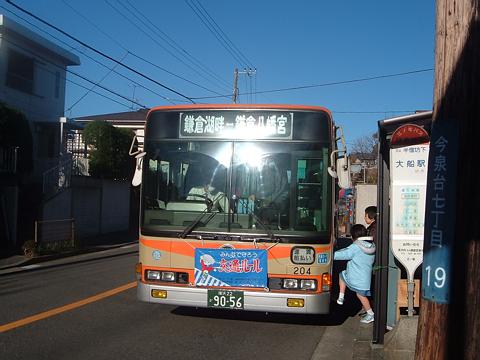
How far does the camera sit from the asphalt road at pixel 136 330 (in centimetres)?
598

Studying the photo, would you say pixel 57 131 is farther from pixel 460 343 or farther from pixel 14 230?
pixel 460 343

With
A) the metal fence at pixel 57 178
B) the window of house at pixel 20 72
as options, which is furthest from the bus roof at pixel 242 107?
the window of house at pixel 20 72

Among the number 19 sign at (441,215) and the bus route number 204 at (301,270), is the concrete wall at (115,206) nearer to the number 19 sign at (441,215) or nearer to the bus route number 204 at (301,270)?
the bus route number 204 at (301,270)

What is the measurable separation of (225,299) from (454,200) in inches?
158

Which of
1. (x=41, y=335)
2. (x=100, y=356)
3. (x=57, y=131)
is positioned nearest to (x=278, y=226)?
(x=100, y=356)

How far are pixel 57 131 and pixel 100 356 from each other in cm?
2060

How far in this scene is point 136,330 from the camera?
22.7 feet

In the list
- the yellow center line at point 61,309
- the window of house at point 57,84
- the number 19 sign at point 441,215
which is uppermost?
the window of house at point 57,84

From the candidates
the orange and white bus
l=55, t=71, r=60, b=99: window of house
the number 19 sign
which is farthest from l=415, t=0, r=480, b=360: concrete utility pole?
l=55, t=71, r=60, b=99: window of house

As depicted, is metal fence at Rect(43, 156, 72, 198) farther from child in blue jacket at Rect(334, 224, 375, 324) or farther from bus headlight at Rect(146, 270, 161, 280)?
child in blue jacket at Rect(334, 224, 375, 324)

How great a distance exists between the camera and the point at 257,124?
6926 millimetres

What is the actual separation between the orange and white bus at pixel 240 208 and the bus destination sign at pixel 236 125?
0.01 m

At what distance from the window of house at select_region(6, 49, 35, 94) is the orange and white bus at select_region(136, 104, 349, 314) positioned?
17.4 m

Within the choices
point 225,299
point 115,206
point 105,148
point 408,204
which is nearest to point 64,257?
point 105,148
